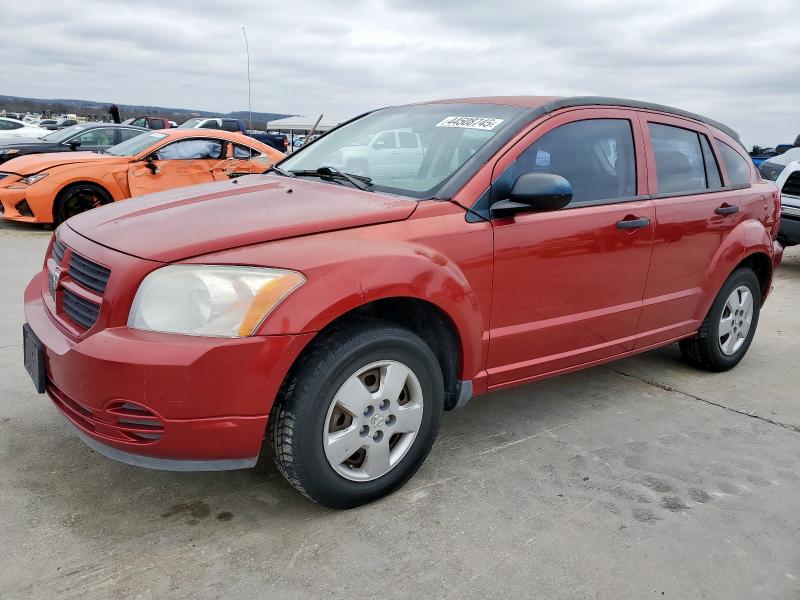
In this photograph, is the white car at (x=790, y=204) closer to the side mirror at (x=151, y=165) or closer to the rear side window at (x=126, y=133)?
the side mirror at (x=151, y=165)

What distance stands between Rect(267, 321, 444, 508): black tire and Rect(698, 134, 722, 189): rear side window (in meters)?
2.37

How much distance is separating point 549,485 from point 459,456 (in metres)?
0.43

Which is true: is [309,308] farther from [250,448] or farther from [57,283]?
[57,283]

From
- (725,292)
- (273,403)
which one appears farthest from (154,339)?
(725,292)

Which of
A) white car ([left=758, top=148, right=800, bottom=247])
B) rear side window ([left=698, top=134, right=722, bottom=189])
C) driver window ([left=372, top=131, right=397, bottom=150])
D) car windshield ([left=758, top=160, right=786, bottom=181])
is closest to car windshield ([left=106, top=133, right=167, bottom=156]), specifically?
→ driver window ([left=372, top=131, right=397, bottom=150])

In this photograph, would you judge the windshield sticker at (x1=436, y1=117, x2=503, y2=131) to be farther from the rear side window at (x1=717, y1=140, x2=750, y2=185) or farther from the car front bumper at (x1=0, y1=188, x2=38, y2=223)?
the car front bumper at (x1=0, y1=188, x2=38, y2=223)

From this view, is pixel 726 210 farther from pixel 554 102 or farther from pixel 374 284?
pixel 374 284

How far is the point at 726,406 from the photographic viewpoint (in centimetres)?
376

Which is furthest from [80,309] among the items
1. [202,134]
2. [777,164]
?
[777,164]

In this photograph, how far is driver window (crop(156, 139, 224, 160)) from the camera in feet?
29.0

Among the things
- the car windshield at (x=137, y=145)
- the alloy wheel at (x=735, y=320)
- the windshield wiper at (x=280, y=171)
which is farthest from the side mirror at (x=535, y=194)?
the car windshield at (x=137, y=145)

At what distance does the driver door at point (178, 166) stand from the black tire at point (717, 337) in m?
6.72

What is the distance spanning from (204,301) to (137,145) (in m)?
7.87

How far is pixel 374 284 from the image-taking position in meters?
2.34
